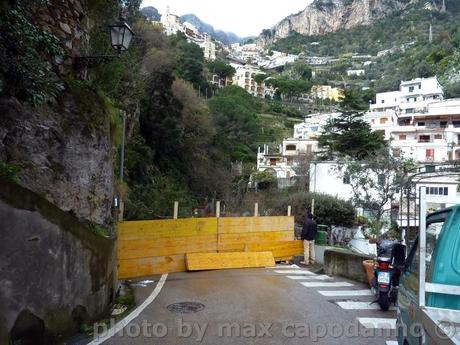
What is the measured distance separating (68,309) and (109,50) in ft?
30.2

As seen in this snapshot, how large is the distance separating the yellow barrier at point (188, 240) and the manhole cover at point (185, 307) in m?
3.80

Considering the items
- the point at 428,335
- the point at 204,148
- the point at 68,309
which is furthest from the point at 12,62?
the point at 204,148

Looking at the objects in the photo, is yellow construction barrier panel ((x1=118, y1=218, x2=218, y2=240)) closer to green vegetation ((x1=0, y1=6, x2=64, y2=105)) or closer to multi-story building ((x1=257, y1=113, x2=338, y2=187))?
green vegetation ((x1=0, y1=6, x2=64, y2=105))

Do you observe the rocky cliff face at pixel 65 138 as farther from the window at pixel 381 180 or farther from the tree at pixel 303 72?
the tree at pixel 303 72

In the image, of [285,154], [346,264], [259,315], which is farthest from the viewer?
[285,154]

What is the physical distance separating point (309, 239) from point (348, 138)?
32462mm

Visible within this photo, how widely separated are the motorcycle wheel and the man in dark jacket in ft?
22.2

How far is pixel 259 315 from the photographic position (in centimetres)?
714

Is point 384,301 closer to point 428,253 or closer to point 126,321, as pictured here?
point 126,321

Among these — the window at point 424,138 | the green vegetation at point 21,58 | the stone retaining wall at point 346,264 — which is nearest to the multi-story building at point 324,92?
the window at point 424,138

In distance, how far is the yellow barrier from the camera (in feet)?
38.0

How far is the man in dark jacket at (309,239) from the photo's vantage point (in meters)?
14.7

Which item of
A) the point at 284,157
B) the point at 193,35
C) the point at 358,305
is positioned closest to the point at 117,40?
the point at 358,305

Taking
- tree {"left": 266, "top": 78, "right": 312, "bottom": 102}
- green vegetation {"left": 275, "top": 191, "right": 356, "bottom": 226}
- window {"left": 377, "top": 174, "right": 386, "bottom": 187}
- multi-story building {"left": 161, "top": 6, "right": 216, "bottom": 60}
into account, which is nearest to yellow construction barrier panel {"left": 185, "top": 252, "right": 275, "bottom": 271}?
green vegetation {"left": 275, "top": 191, "right": 356, "bottom": 226}
